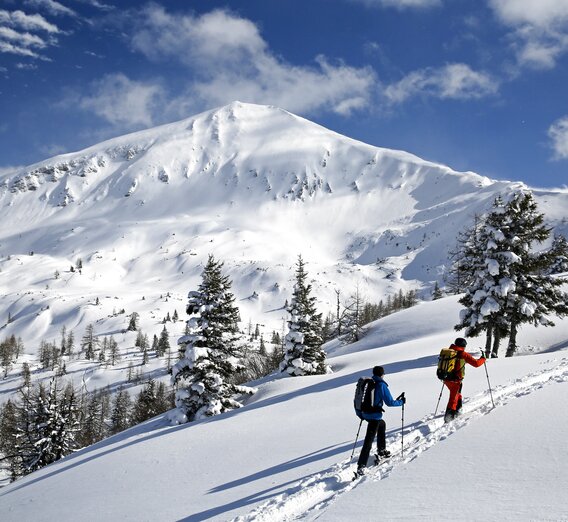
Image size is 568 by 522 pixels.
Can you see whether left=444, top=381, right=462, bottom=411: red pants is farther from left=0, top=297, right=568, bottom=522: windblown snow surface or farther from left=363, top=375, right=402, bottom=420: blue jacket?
left=363, top=375, right=402, bottom=420: blue jacket

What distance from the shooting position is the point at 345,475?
868cm

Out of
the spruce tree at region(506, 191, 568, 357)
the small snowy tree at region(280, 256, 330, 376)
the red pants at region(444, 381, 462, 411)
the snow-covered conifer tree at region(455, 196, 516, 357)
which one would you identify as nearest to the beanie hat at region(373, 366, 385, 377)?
the red pants at region(444, 381, 462, 411)

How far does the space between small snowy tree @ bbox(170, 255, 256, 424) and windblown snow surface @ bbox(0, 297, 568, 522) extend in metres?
5.78

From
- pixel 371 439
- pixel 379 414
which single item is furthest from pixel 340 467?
pixel 379 414

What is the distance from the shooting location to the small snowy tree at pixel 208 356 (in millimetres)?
24266

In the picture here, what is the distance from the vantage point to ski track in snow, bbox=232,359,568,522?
757 cm

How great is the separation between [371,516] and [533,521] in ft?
7.03

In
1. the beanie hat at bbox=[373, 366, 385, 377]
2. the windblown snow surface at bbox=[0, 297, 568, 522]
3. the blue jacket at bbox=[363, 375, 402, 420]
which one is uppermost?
the beanie hat at bbox=[373, 366, 385, 377]

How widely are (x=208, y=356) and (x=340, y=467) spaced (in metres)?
16.6

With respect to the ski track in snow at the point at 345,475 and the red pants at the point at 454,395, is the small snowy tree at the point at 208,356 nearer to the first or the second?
the ski track in snow at the point at 345,475

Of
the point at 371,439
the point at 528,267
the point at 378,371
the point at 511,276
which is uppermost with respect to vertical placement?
the point at 528,267

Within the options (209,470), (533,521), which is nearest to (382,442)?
(533,521)

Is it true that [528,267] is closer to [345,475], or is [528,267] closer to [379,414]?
[379,414]

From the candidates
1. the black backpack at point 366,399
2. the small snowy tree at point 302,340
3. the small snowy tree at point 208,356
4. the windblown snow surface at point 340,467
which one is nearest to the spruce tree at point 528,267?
the windblown snow surface at point 340,467
